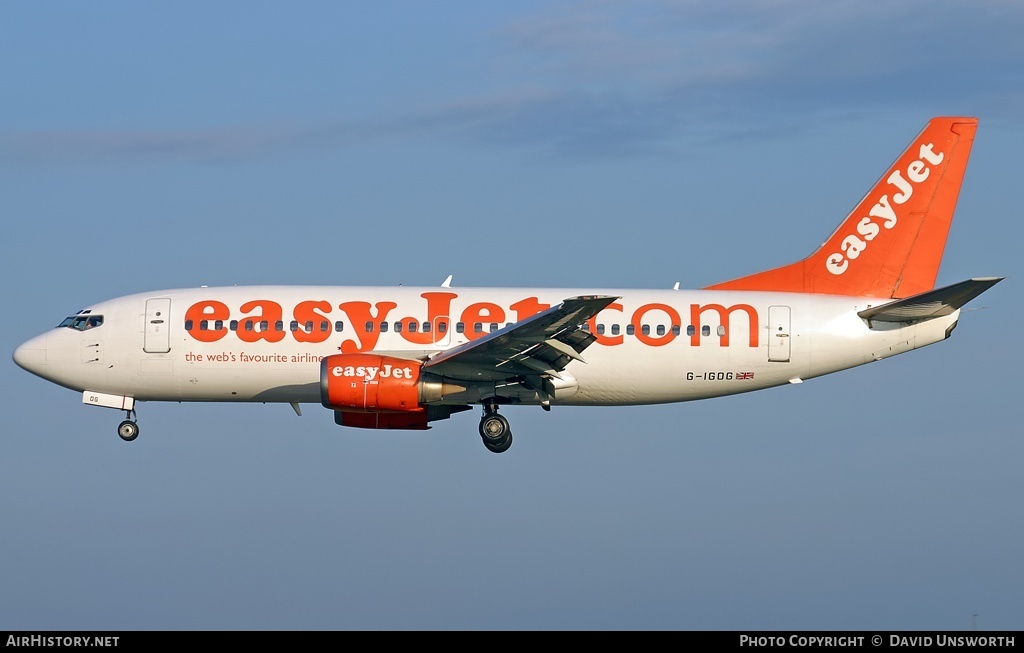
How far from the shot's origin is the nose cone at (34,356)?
46.2 metres

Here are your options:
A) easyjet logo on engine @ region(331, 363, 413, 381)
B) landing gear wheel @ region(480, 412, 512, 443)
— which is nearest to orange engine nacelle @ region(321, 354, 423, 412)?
easyjet logo on engine @ region(331, 363, 413, 381)

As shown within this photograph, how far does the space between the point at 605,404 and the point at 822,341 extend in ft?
22.1

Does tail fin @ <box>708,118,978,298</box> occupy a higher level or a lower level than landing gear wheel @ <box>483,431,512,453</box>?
higher

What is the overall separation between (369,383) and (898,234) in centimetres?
1739

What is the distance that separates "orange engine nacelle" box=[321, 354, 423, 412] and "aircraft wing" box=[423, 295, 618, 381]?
0.73 meters

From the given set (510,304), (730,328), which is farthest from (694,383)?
(510,304)

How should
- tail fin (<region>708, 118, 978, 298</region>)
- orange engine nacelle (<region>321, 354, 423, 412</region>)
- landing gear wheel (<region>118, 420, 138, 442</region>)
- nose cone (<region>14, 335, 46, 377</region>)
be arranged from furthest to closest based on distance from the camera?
tail fin (<region>708, 118, 978, 298</region>), nose cone (<region>14, 335, 46, 377</region>), landing gear wheel (<region>118, 420, 138, 442</region>), orange engine nacelle (<region>321, 354, 423, 412</region>)

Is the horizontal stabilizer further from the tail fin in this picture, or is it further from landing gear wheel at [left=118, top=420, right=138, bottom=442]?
landing gear wheel at [left=118, top=420, right=138, bottom=442]

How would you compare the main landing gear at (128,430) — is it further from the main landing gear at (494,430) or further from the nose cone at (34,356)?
the main landing gear at (494,430)

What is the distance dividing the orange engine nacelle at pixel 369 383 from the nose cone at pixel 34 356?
959cm

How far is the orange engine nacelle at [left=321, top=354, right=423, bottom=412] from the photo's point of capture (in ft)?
139

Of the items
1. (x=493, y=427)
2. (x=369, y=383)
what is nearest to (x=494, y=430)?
(x=493, y=427)

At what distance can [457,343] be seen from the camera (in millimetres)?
44438

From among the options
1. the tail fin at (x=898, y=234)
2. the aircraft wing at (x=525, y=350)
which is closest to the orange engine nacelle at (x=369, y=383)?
the aircraft wing at (x=525, y=350)
